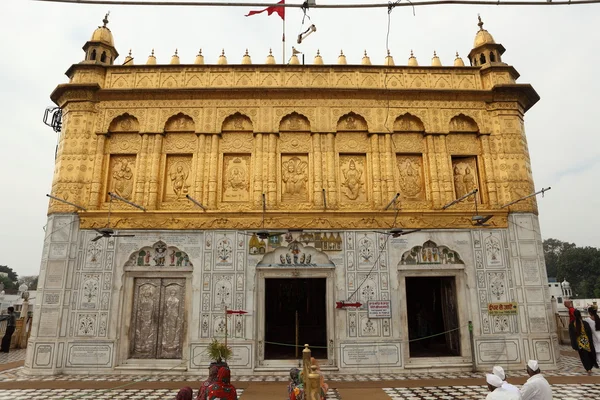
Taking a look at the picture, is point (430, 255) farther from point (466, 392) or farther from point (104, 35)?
point (104, 35)

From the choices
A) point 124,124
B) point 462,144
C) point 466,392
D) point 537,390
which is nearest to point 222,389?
point 537,390

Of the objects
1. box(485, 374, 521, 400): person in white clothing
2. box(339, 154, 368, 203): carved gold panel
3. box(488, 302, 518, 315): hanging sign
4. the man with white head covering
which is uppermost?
box(339, 154, 368, 203): carved gold panel

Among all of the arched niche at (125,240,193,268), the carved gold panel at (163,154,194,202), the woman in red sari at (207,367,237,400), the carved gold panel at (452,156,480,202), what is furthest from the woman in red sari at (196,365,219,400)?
the carved gold panel at (452,156,480,202)

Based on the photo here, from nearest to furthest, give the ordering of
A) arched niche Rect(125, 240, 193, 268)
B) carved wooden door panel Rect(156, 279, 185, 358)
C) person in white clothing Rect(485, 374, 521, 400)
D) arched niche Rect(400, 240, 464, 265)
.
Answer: person in white clothing Rect(485, 374, 521, 400), carved wooden door panel Rect(156, 279, 185, 358), arched niche Rect(125, 240, 193, 268), arched niche Rect(400, 240, 464, 265)

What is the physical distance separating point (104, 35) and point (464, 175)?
46.4 ft

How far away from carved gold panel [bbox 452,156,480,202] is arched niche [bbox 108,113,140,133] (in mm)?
11094

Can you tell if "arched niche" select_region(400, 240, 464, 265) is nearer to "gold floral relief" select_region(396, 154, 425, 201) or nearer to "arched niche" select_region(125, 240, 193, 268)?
"gold floral relief" select_region(396, 154, 425, 201)

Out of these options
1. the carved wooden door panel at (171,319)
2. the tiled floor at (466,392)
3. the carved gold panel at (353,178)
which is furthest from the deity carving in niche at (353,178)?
the carved wooden door panel at (171,319)

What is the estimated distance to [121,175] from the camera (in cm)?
1224

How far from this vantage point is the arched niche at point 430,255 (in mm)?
11516

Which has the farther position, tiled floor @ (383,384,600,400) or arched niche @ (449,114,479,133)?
arched niche @ (449,114,479,133)

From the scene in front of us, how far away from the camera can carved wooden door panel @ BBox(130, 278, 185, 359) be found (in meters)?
10.9

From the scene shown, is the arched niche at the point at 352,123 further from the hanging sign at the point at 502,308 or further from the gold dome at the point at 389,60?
the hanging sign at the point at 502,308

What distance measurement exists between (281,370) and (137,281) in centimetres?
523
